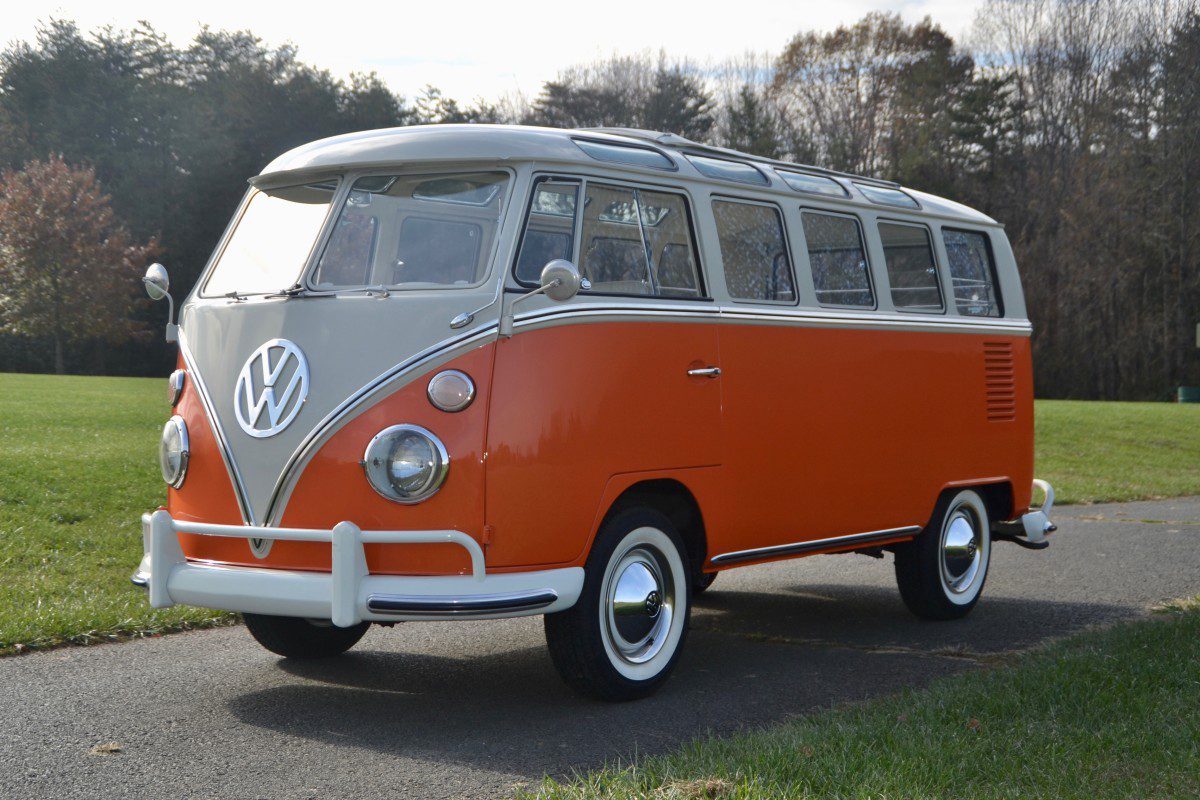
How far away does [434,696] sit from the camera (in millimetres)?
6113

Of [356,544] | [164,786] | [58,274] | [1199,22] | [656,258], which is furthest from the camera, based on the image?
[1199,22]

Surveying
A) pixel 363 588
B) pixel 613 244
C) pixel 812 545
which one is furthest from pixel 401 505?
pixel 812 545

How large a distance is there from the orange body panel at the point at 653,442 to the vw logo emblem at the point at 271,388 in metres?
0.25

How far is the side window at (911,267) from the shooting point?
8094mm

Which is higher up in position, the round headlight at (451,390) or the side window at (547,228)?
the side window at (547,228)

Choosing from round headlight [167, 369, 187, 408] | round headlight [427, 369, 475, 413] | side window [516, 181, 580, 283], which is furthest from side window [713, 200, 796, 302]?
round headlight [167, 369, 187, 408]

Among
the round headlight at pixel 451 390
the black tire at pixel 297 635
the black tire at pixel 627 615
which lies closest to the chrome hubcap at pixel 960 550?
the black tire at pixel 627 615

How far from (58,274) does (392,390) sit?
125 ft

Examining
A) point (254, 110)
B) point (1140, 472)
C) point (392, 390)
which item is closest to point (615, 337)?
point (392, 390)

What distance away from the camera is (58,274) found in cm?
3988

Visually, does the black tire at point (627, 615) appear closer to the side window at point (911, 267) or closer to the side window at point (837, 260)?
the side window at point (837, 260)

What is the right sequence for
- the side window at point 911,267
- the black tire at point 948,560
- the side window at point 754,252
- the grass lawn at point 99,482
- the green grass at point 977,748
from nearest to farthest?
the green grass at point 977,748 → the side window at point 754,252 → the grass lawn at point 99,482 → the side window at point 911,267 → the black tire at point 948,560

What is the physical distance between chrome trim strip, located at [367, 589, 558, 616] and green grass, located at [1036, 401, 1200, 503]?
1234 cm

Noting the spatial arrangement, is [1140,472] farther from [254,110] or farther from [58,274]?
[254,110]
